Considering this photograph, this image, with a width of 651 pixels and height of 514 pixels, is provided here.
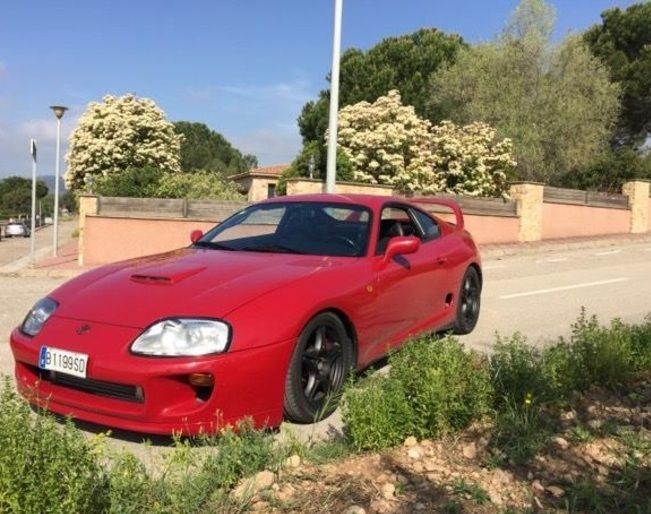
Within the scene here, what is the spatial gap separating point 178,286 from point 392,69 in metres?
34.3

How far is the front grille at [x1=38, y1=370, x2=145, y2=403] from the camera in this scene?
3.72 metres

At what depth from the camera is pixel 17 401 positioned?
282cm

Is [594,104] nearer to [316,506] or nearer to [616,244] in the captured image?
[616,244]

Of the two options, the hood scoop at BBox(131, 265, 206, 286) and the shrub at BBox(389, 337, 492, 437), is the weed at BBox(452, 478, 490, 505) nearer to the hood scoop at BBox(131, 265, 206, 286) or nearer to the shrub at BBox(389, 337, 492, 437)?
the shrub at BBox(389, 337, 492, 437)

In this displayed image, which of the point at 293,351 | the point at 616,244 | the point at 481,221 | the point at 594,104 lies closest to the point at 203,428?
the point at 293,351

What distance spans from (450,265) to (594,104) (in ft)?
77.2

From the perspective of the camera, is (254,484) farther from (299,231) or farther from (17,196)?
(17,196)

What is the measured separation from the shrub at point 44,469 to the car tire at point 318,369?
1.56 m

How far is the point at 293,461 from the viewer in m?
3.33

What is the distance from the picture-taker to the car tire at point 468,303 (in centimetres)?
687

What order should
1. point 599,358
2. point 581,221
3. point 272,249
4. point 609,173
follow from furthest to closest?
point 609,173
point 581,221
point 272,249
point 599,358

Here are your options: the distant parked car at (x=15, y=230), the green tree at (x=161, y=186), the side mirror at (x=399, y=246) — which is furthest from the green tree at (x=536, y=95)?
the distant parked car at (x=15, y=230)

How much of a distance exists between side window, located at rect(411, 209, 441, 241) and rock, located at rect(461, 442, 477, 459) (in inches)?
116

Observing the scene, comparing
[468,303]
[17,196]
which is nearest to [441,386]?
[468,303]
